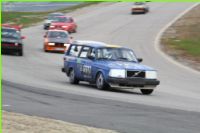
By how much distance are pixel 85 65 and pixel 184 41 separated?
68.5ft

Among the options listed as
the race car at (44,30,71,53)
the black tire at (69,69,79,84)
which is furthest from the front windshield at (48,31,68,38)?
the black tire at (69,69,79,84)

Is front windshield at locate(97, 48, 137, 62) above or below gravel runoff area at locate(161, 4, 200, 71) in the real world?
above

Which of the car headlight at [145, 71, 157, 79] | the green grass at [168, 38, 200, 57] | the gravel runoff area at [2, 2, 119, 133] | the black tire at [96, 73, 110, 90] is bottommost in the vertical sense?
the green grass at [168, 38, 200, 57]

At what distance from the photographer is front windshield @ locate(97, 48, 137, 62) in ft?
64.8

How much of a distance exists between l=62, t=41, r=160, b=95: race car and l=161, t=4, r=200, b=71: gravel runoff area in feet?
31.9

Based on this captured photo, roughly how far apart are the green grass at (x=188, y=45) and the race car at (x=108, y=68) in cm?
1397

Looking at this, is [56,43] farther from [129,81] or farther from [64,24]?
[129,81]

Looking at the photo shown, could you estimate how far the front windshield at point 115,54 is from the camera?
19.8 metres

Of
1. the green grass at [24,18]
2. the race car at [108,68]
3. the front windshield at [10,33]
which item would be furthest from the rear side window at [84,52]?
the green grass at [24,18]

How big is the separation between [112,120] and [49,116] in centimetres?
121

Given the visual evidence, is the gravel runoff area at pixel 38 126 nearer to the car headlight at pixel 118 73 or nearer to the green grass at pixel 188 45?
the car headlight at pixel 118 73

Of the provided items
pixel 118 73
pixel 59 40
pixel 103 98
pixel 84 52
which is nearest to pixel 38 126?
pixel 103 98

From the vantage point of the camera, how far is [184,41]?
4034 cm

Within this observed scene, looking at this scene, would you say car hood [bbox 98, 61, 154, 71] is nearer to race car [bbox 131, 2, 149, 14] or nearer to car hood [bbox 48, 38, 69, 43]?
car hood [bbox 48, 38, 69, 43]
